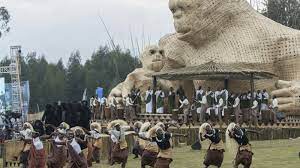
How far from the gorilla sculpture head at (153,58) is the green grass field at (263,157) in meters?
11.8

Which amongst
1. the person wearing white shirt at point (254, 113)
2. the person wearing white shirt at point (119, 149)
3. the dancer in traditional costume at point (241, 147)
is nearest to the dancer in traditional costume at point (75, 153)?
the person wearing white shirt at point (119, 149)

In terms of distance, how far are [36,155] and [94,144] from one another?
4.23 metres

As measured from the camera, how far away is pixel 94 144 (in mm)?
20094

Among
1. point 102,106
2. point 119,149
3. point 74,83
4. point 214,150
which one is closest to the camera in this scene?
point 214,150

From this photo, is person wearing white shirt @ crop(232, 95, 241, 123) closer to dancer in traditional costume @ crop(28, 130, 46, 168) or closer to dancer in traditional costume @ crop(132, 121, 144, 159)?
dancer in traditional costume @ crop(132, 121, 144, 159)

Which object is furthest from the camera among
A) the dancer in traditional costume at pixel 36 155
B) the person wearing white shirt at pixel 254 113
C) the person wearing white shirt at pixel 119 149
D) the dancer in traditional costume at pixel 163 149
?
the person wearing white shirt at pixel 254 113

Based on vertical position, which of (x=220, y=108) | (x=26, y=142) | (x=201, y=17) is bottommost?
(x=26, y=142)

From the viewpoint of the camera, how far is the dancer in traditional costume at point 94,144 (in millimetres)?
19000

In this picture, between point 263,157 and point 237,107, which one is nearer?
point 263,157

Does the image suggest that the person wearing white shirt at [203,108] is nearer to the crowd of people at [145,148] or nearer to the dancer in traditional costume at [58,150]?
the crowd of people at [145,148]

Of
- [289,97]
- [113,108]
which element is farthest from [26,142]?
[113,108]

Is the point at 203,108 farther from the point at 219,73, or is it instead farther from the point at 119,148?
the point at 119,148

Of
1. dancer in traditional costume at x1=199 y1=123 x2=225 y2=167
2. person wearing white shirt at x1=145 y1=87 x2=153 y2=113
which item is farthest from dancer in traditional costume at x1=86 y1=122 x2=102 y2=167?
person wearing white shirt at x1=145 y1=87 x2=153 y2=113

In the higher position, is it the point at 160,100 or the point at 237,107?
the point at 160,100
